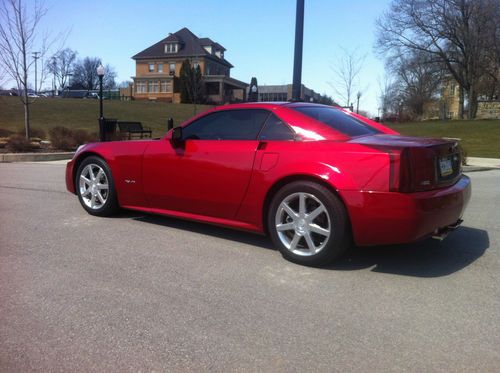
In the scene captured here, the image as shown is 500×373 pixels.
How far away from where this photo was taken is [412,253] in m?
4.56

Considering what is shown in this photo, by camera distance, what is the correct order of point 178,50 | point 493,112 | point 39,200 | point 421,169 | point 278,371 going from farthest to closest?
1. point 178,50
2. point 493,112
3. point 39,200
4. point 421,169
5. point 278,371

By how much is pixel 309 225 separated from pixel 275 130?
1.00 m

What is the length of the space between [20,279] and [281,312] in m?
2.13

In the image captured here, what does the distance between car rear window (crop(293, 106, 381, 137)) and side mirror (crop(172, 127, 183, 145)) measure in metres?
1.25

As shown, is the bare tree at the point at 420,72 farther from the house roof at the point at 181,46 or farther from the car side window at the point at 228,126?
the car side window at the point at 228,126

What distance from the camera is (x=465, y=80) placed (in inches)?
2004

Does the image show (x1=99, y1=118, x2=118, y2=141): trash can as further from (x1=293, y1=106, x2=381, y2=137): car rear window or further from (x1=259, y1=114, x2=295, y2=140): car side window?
(x1=259, y1=114, x2=295, y2=140): car side window

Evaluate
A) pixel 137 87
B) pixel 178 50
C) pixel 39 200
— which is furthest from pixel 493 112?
pixel 137 87

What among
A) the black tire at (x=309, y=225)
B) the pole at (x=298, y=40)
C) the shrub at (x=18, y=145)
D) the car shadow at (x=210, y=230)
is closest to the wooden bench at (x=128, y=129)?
the shrub at (x=18, y=145)

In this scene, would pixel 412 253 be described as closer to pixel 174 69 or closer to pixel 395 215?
pixel 395 215

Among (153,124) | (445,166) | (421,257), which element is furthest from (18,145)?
(153,124)

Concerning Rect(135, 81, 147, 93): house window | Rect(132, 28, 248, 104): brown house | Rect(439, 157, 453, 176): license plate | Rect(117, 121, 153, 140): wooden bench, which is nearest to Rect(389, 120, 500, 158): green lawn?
Rect(117, 121, 153, 140): wooden bench

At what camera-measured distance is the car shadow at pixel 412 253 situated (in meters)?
4.13

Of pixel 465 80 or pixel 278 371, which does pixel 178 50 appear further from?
pixel 278 371
